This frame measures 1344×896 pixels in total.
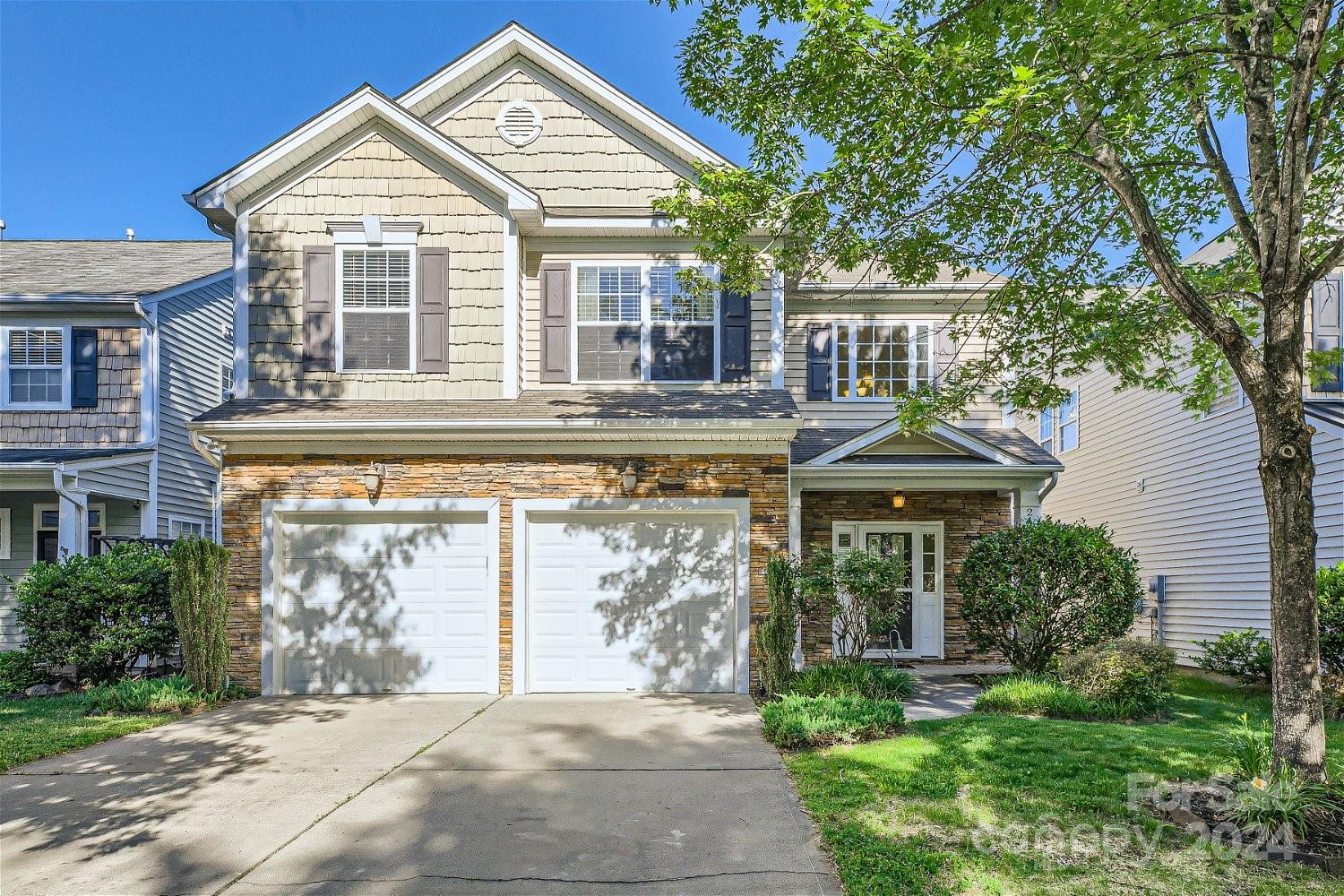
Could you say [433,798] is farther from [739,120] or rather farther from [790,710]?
[739,120]

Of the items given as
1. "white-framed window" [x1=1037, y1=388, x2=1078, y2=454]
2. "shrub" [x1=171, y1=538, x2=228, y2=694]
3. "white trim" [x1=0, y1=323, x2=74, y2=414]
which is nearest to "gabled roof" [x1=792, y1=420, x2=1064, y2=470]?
"white-framed window" [x1=1037, y1=388, x2=1078, y2=454]

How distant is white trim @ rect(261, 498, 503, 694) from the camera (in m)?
8.97

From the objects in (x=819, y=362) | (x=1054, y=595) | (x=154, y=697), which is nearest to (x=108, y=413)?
(x=154, y=697)

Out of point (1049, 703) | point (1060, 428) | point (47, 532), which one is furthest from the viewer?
point (1060, 428)

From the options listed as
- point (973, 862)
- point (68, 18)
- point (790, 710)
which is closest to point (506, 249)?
point (790, 710)

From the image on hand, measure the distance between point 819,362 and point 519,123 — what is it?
5634 millimetres

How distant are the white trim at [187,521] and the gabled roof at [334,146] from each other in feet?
21.2

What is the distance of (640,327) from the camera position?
10.1m

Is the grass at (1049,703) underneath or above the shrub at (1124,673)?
underneath

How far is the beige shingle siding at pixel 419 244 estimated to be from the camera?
31.1 feet

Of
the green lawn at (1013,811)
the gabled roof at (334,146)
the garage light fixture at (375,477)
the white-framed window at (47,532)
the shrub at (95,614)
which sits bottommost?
the green lawn at (1013,811)

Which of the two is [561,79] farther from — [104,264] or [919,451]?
[104,264]

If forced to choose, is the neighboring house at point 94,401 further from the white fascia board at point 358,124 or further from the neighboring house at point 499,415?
the white fascia board at point 358,124

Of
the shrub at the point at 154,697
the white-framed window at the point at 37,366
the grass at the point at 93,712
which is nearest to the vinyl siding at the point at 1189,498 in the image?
the shrub at the point at 154,697
